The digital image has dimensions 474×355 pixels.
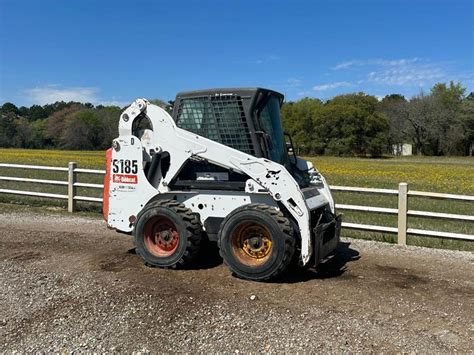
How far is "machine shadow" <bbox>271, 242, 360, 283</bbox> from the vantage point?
20.0 ft

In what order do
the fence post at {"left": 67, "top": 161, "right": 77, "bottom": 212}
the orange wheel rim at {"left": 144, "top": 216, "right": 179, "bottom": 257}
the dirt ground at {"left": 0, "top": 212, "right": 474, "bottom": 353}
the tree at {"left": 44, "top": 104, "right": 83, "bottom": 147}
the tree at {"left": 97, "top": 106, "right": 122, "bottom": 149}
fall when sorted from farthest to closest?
the tree at {"left": 44, "top": 104, "right": 83, "bottom": 147}, the tree at {"left": 97, "top": 106, "right": 122, "bottom": 149}, the fence post at {"left": 67, "top": 161, "right": 77, "bottom": 212}, the orange wheel rim at {"left": 144, "top": 216, "right": 179, "bottom": 257}, the dirt ground at {"left": 0, "top": 212, "right": 474, "bottom": 353}

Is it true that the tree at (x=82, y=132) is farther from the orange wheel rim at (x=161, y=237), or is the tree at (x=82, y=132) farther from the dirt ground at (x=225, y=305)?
the orange wheel rim at (x=161, y=237)

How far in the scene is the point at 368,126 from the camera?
65938 mm

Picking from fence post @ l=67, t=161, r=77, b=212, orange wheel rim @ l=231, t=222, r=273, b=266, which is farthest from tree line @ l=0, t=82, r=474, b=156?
orange wheel rim @ l=231, t=222, r=273, b=266

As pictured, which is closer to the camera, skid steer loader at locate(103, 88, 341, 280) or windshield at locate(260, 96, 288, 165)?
skid steer loader at locate(103, 88, 341, 280)

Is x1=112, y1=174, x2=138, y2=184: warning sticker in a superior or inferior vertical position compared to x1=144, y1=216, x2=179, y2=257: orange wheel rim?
superior

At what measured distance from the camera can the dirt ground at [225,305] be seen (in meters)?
4.33

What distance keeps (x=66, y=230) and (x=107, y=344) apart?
548 cm

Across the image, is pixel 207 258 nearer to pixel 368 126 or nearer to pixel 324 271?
pixel 324 271

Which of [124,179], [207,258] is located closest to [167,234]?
[207,258]

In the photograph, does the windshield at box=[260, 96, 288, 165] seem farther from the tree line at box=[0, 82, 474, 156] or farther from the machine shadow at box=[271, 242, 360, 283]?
the tree line at box=[0, 82, 474, 156]

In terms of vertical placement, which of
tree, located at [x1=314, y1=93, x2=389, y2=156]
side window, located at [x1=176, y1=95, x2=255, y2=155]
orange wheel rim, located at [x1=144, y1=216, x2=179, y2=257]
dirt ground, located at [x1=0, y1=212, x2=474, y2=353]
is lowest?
dirt ground, located at [x1=0, y1=212, x2=474, y2=353]

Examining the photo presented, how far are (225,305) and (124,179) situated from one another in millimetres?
2560

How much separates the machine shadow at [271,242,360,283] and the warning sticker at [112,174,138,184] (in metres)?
2.38
